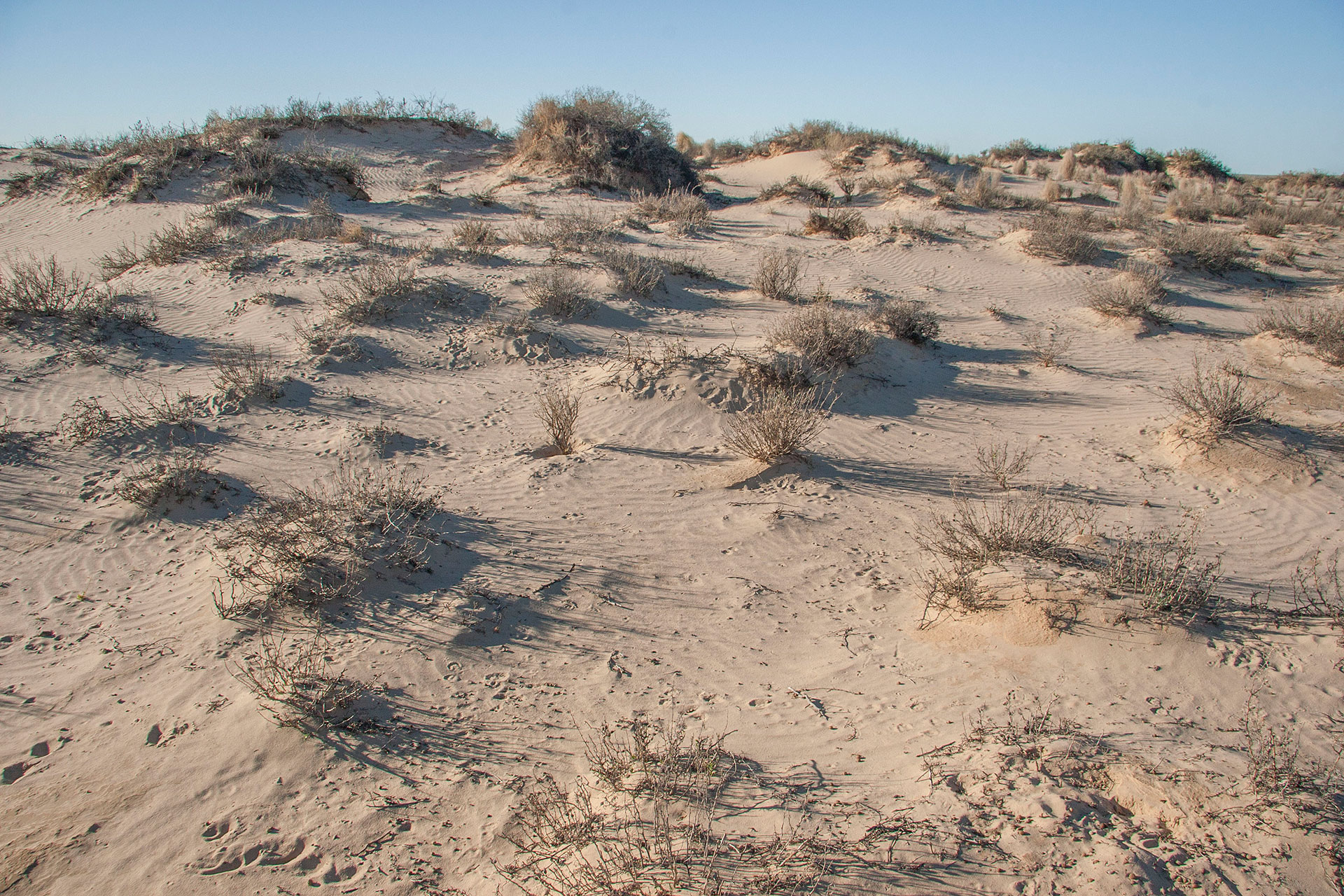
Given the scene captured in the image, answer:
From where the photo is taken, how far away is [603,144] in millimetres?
17812

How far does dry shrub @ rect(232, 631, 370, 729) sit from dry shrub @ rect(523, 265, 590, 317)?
6076mm

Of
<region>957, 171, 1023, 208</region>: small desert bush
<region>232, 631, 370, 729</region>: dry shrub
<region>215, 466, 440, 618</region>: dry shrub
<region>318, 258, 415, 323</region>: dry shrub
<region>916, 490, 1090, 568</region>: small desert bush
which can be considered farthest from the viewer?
<region>957, 171, 1023, 208</region>: small desert bush

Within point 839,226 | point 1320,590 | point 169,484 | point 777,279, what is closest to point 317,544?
point 169,484

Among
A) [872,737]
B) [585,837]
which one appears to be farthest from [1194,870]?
[585,837]

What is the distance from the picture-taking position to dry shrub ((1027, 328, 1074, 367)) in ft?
28.8

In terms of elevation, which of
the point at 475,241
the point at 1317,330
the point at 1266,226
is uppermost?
the point at 1266,226

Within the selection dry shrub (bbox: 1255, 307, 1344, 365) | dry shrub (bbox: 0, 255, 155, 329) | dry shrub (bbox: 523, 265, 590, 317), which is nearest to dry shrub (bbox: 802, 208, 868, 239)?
dry shrub (bbox: 1255, 307, 1344, 365)

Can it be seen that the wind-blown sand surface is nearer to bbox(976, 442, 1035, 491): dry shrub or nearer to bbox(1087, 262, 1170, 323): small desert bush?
bbox(976, 442, 1035, 491): dry shrub

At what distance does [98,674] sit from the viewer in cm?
366

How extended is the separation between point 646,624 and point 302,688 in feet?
6.05

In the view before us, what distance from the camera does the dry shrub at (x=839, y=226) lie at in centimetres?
1430

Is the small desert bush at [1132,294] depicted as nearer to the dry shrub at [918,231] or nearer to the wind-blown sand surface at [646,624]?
the wind-blown sand surface at [646,624]

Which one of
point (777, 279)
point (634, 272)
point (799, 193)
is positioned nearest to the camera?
point (634, 272)

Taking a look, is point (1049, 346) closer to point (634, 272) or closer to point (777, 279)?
point (777, 279)
